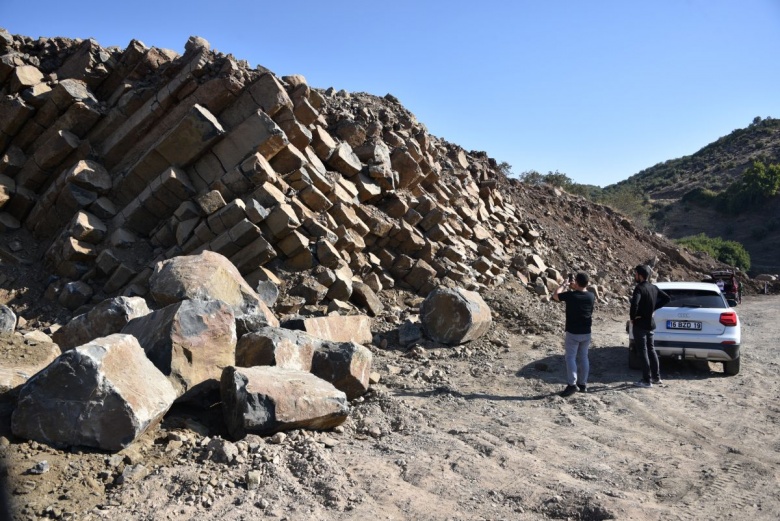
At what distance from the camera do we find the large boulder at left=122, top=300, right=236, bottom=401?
581 centimetres

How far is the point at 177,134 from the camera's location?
41.3ft

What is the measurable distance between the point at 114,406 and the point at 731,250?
40066mm

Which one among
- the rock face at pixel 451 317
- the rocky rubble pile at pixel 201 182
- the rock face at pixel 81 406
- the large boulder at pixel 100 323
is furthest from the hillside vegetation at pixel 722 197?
the rock face at pixel 81 406

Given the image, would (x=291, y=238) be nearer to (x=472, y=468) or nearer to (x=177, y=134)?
(x=177, y=134)

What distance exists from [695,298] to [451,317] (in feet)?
13.4

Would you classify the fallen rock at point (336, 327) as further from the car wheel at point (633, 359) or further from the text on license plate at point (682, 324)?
the text on license plate at point (682, 324)

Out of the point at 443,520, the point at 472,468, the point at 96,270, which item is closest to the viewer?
the point at 443,520

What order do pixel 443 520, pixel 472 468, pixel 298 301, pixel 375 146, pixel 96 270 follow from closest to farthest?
1. pixel 443 520
2. pixel 472 468
3. pixel 298 301
4. pixel 96 270
5. pixel 375 146

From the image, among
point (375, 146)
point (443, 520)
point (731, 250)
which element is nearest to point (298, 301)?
point (375, 146)

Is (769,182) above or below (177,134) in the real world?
above

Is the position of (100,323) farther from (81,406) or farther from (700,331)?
(700,331)

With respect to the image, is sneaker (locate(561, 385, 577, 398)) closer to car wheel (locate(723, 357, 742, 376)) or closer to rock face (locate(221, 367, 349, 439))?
car wheel (locate(723, 357, 742, 376))

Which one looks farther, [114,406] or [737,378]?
[737,378]

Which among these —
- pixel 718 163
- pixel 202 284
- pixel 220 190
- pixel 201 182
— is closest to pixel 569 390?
pixel 202 284
